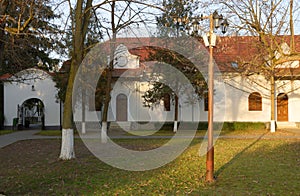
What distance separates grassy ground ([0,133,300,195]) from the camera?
762 cm

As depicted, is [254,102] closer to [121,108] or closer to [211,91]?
[121,108]

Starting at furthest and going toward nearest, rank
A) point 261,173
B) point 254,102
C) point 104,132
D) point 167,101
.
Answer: point 254,102, point 167,101, point 104,132, point 261,173

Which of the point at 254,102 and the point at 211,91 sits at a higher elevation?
the point at 254,102

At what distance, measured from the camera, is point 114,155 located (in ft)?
43.6

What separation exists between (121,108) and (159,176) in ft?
63.2

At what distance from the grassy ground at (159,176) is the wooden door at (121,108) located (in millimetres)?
14717

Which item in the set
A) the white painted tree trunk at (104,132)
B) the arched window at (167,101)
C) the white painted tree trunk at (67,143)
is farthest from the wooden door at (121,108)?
the white painted tree trunk at (67,143)

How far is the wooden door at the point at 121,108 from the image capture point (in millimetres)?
28125

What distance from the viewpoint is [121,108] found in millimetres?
28281

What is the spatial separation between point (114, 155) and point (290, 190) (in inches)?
284

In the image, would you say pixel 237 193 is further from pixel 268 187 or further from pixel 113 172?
pixel 113 172

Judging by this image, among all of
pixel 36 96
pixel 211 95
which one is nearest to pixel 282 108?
pixel 36 96

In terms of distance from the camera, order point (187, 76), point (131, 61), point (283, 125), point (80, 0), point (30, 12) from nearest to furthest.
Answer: point (30, 12)
point (80, 0)
point (187, 76)
point (131, 61)
point (283, 125)

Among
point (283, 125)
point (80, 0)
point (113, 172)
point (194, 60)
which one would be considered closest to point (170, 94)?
point (194, 60)
